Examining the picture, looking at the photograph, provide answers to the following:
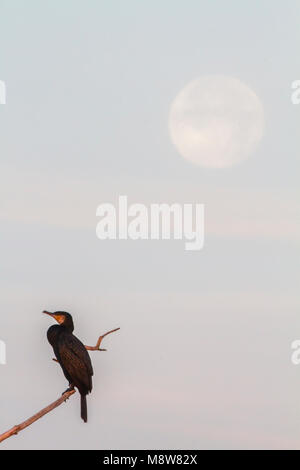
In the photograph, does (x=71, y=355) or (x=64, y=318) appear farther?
(x=64, y=318)

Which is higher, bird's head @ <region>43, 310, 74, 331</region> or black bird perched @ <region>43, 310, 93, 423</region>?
bird's head @ <region>43, 310, 74, 331</region>

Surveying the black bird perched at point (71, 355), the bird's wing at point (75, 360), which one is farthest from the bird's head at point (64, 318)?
the bird's wing at point (75, 360)

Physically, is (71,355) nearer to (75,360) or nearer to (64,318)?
(75,360)

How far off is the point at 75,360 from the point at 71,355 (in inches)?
4.0

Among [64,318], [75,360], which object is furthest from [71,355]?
[64,318]

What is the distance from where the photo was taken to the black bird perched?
1327 cm

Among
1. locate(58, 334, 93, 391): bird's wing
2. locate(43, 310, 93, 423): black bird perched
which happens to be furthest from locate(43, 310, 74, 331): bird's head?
locate(58, 334, 93, 391): bird's wing

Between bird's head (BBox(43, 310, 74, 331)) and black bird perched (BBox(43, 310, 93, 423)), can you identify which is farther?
bird's head (BBox(43, 310, 74, 331))

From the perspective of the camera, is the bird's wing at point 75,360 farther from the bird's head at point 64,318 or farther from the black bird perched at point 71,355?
the bird's head at point 64,318

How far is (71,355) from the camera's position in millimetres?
13312

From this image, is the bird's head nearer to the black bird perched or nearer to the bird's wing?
the black bird perched

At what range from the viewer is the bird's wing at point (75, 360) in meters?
13.2
